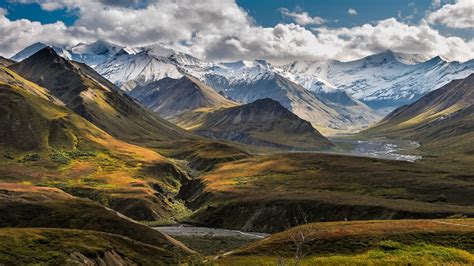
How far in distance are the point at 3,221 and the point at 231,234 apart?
217ft

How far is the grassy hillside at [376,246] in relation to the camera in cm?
6988

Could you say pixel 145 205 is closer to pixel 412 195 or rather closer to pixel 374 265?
pixel 412 195

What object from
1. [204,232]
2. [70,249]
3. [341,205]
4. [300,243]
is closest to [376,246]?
[300,243]

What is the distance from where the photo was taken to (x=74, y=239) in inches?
3401

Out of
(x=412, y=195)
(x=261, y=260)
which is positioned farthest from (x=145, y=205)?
(x=261, y=260)

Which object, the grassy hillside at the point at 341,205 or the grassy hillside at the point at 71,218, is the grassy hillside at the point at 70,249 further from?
the grassy hillside at the point at 341,205

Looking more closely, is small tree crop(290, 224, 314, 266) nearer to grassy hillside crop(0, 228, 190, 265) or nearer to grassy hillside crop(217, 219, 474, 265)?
grassy hillside crop(217, 219, 474, 265)

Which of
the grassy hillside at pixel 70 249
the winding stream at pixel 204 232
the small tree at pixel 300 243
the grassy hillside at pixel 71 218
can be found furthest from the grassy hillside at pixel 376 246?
the winding stream at pixel 204 232

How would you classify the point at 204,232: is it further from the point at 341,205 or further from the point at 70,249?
the point at 70,249

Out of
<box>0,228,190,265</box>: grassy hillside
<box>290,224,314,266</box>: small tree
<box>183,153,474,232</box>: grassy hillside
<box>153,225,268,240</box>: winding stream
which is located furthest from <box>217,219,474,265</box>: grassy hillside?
<box>153,225,268,240</box>: winding stream

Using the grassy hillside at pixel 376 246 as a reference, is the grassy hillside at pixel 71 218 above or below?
below

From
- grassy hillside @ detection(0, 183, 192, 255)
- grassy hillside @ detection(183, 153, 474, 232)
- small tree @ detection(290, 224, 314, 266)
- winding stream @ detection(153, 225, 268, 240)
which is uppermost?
small tree @ detection(290, 224, 314, 266)

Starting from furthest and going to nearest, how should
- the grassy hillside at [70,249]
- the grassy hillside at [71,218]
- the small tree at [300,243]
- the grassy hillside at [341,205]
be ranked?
the grassy hillside at [341,205] → the grassy hillside at [71,218] → the grassy hillside at [70,249] → the small tree at [300,243]

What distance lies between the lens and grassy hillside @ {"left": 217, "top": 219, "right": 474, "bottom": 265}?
69.9 metres
